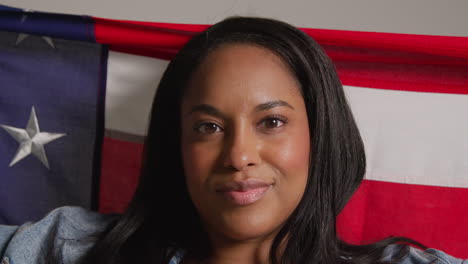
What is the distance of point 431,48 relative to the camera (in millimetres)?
1124

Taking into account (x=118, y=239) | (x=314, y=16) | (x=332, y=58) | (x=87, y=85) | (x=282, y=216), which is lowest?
(x=118, y=239)

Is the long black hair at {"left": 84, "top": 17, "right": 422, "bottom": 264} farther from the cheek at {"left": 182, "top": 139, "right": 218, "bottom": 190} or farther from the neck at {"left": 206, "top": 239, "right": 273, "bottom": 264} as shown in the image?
the cheek at {"left": 182, "top": 139, "right": 218, "bottom": 190}

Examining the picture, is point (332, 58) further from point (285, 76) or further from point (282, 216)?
point (282, 216)

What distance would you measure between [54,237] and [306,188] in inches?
22.0

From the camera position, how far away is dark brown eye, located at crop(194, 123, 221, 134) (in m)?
0.99

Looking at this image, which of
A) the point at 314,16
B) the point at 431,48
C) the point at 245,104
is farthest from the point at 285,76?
the point at 314,16

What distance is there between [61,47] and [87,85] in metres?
0.11

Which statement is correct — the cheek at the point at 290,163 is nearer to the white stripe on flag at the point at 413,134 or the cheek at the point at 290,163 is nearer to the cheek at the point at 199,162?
the cheek at the point at 199,162

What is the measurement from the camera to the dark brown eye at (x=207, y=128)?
0.99 meters

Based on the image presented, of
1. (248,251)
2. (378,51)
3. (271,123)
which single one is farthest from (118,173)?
(378,51)

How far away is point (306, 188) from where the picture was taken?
1.05m

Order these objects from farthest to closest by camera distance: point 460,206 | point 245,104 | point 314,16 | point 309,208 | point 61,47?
point 314,16 < point 61,47 < point 460,206 < point 309,208 < point 245,104

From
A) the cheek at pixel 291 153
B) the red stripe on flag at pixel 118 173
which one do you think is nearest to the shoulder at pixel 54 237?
the red stripe on flag at pixel 118 173

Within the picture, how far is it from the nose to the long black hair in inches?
5.9
